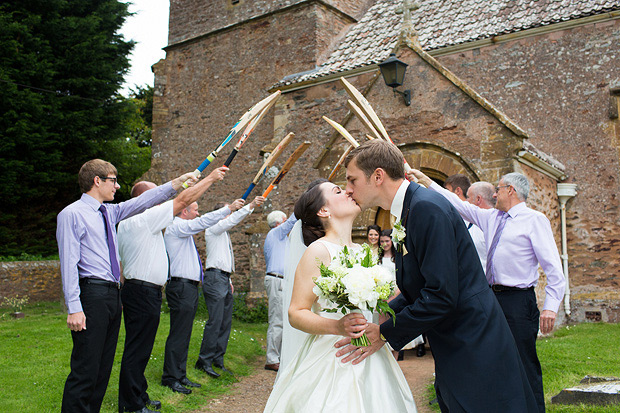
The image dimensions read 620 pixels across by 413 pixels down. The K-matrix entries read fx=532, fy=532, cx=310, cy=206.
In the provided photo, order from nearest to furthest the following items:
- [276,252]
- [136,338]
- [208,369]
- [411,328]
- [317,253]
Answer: [411,328] → [317,253] → [136,338] → [208,369] → [276,252]

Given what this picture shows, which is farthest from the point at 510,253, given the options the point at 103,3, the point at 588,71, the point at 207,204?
→ the point at 103,3

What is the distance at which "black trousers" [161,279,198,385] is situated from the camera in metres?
6.15

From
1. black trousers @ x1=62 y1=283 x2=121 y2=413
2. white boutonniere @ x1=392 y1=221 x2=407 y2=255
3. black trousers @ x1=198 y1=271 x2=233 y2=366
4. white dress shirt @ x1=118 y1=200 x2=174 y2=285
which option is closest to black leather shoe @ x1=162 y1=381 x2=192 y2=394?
black trousers @ x1=198 y1=271 x2=233 y2=366

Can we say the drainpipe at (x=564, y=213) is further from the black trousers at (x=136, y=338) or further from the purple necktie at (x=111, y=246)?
the purple necktie at (x=111, y=246)

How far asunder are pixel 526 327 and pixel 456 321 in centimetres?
204

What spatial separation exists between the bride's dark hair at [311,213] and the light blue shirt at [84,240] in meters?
1.42

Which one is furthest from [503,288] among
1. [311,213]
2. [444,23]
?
[444,23]

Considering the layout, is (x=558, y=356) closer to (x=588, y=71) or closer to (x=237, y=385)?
(x=237, y=385)

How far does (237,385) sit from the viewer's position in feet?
22.7

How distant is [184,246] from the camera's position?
6.51 m

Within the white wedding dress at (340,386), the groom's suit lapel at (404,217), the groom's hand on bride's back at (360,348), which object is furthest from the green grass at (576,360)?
the groom's suit lapel at (404,217)

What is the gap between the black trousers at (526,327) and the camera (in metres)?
4.11

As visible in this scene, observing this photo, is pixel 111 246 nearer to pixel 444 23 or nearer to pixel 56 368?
pixel 56 368

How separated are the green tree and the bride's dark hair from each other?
57.0ft
